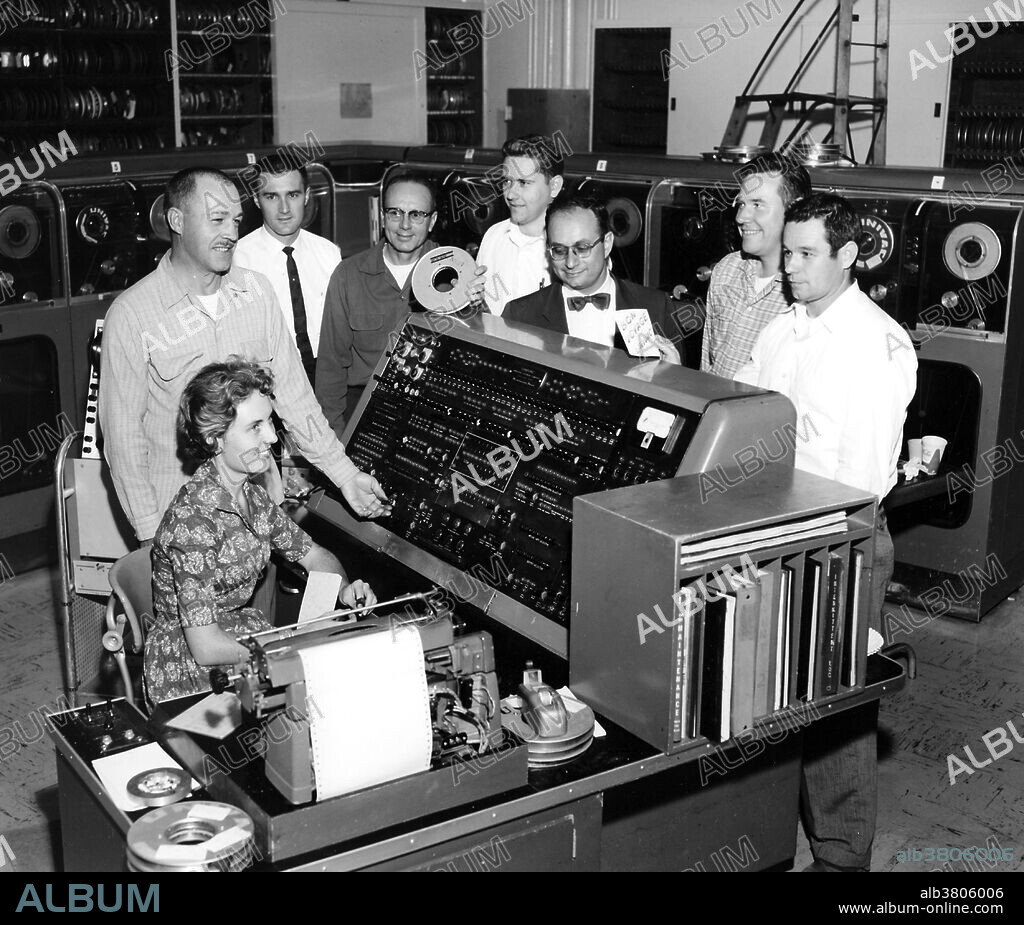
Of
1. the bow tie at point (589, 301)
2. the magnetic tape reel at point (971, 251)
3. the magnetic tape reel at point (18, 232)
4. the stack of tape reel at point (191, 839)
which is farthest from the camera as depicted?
the magnetic tape reel at point (18, 232)

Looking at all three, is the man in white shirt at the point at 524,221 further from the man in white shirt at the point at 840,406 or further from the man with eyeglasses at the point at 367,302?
the man in white shirt at the point at 840,406

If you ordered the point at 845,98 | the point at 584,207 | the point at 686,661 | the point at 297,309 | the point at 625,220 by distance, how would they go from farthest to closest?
the point at 845,98
the point at 625,220
the point at 297,309
the point at 584,207
the point at 686,661

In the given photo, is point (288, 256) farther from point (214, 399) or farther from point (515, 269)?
point (214, 399)

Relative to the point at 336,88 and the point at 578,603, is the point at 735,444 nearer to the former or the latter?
the point at 578,603

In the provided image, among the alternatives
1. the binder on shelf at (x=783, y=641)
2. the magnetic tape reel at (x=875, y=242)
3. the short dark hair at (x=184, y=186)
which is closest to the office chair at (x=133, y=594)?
the short dark hair at (x=184, y=186)

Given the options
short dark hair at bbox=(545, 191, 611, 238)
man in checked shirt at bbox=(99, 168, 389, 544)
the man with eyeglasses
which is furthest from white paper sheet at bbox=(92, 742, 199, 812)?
short dark hair at bbox=(545, 191, 611, 238)

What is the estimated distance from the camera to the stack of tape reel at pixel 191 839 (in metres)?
1.71

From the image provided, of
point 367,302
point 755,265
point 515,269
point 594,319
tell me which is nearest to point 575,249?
point 594,319

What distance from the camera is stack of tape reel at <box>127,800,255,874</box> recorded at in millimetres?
1709

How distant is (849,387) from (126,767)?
1.81 meters

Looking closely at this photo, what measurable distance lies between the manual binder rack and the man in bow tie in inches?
47.0

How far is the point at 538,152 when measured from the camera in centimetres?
429

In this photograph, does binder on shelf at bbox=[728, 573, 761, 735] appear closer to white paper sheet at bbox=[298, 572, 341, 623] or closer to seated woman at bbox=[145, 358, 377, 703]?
seated woman at bbox=[145, 358, 377, 703]

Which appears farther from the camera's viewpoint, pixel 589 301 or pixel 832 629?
pixel 589 301
